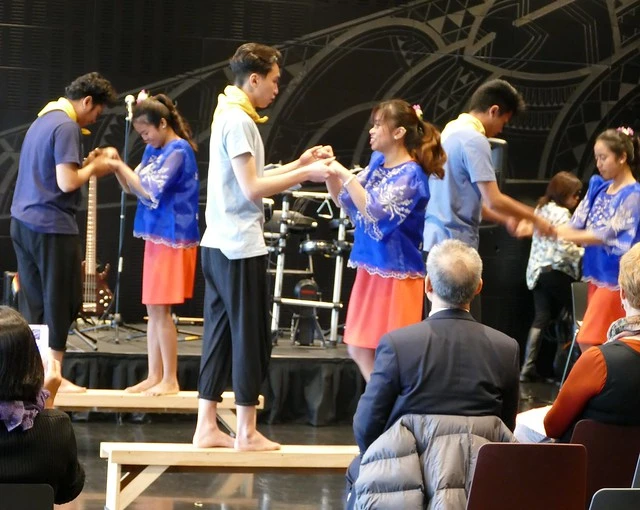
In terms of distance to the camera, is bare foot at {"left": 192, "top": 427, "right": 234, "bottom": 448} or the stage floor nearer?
bare foot at {"left": 192, "top": 427, "right": 234, "bottom": 448}

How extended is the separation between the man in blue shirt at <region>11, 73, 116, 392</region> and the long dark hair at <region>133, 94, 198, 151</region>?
312 mm

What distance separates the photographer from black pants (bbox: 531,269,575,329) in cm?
768

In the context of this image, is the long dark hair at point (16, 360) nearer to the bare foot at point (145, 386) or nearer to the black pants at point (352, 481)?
the black pants at point (352, 481)

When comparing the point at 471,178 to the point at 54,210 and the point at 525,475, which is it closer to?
the point at 54,210

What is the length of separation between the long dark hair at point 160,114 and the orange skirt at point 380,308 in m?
1.44

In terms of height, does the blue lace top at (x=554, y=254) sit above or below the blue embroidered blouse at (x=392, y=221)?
below

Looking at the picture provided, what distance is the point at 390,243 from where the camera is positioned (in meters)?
4.26

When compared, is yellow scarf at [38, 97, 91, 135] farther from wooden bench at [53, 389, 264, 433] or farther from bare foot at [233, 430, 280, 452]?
bare foot at [233, 430, 280, 452]

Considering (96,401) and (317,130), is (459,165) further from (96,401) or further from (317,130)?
(317,130)

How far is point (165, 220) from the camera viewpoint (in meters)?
5.33

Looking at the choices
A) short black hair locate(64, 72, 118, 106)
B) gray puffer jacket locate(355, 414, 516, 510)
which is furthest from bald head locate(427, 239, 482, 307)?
short black hair locate(64, 72, 118, 106)

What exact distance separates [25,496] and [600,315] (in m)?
3.64

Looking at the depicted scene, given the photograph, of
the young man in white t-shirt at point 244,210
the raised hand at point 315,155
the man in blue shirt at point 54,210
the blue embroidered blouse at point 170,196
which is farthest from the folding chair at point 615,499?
the blue embroidered blouse at point 170,196

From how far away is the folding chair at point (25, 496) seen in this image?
84.4 inches
